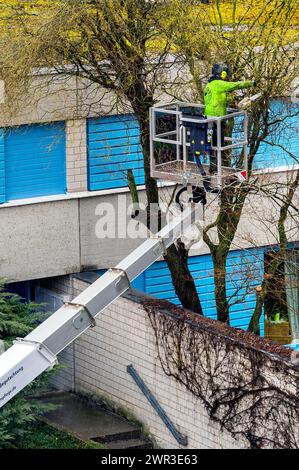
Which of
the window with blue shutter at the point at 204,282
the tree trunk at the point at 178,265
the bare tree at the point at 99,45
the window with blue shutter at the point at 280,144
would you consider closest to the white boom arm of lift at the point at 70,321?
the bare tree at the point at 99,45

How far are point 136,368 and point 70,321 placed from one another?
5524 mm

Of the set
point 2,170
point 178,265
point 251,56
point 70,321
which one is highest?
point 251,56

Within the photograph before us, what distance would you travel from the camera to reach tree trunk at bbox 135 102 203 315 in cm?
2586

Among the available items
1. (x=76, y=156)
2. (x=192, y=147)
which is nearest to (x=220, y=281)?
(x=76, y=156)

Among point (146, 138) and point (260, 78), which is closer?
point (260, 78)

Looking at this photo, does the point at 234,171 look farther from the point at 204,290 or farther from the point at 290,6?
the point at 204,290

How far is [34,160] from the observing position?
87.8ft

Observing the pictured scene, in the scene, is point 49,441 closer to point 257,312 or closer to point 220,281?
point 220,281

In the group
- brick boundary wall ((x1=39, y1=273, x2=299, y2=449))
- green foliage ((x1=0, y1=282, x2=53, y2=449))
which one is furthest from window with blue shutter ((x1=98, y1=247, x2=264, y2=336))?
green foliage ((x1=0, y1=282, x2=53, y2=449))

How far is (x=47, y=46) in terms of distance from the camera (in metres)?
23.8

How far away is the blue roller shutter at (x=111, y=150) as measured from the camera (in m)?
27.3

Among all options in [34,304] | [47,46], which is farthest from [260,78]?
[34,304]

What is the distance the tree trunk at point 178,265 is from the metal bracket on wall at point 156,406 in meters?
1.88

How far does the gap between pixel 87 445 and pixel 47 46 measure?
268 inches
